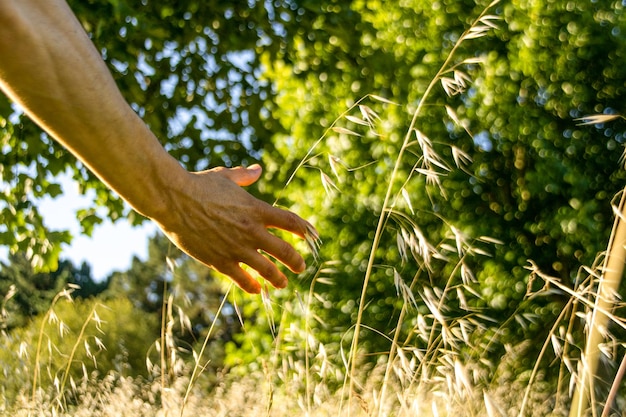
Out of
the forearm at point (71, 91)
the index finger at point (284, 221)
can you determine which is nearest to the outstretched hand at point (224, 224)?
the index finger at point (284, 221)

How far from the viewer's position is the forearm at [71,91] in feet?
3.19

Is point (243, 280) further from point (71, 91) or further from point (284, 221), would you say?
point (71, 91)

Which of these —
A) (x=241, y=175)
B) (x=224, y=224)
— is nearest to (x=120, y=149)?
(x=224, y=224)

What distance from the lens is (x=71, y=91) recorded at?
1034mm

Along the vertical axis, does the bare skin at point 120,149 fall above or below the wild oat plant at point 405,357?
above

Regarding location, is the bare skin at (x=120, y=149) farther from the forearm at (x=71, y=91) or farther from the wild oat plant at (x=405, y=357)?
the wild oat plant at (x=405, y=357)

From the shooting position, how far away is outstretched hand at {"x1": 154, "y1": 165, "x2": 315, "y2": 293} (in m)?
1.30

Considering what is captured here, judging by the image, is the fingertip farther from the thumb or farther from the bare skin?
the thumb

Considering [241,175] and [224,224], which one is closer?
[224,224]

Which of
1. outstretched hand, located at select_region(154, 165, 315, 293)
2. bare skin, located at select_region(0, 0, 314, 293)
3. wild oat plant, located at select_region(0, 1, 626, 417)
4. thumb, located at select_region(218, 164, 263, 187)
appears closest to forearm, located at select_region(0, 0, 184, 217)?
bare skin, located at select_region(0, 0, 314, 293)

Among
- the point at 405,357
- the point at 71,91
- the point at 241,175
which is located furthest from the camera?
the point at 405,357

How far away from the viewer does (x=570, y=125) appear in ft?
21.7

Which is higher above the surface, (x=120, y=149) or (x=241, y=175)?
(x=120, y=149)

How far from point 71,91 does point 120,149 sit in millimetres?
123
